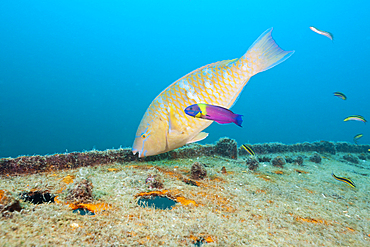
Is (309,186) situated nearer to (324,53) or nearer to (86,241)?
(86,241)

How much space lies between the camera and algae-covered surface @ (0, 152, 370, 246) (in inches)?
62.4

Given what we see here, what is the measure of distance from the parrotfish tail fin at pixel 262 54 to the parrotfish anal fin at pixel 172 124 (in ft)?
3.85

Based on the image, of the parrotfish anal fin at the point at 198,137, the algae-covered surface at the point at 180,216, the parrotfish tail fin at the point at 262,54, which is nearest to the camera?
the algae-covered surface at the point at 180,216

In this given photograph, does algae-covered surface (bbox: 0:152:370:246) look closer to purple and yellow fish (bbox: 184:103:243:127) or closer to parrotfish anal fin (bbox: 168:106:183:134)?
parrotfish anal fin (bbox: 168:106:183:134)

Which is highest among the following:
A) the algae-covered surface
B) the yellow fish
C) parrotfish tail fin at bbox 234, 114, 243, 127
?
the yellow fish

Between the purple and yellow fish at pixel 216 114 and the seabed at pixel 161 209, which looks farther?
the purple and yellow fish at pixel 216 114

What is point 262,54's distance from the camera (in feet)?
7.37

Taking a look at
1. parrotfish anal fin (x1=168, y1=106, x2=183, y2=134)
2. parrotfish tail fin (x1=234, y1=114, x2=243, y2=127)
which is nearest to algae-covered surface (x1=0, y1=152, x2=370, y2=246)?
parrotfish anal fin (x1=168, y1=106, x2=183, y2=134)

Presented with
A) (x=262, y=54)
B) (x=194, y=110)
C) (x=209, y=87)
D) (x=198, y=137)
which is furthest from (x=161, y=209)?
(x=262, y=54)

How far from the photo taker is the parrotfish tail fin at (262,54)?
2.21 meters

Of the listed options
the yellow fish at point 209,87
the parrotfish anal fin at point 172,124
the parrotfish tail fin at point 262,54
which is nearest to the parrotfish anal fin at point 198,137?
the yellow fish at point 209,87

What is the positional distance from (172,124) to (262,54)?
1537 millimetres

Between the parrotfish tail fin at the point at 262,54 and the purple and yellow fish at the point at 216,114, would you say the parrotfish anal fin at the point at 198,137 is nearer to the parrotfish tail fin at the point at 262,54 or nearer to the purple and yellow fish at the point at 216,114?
the purple and yellow fish at the point at 216,114

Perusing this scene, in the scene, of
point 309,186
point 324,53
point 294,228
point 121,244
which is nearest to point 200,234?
point 121,244
